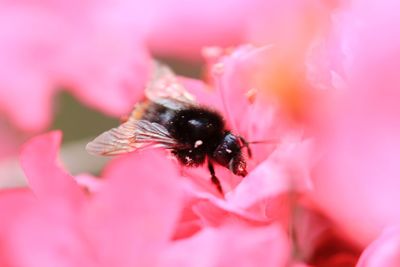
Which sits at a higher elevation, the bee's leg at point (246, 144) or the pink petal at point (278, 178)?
the pink petal at point (278, 178)

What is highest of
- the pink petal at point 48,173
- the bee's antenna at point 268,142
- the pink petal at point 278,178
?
the pink petal at point 48,173

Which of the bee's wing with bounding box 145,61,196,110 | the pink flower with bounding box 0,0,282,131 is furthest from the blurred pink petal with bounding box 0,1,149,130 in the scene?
the bee's wing with bounding box 145,61,196,110

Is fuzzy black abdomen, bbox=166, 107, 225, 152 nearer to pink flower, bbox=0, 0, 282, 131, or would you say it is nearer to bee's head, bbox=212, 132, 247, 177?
bee's head, bbox=212, 132, 247, 177

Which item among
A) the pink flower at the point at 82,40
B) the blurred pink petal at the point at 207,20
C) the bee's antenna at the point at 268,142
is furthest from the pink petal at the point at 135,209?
the blurred pink petal at the point at 207,20

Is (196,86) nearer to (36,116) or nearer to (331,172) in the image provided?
(331,172)

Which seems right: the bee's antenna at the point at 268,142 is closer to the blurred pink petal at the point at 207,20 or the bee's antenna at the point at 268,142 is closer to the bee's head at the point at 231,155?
the bee's head at the point at 231,155

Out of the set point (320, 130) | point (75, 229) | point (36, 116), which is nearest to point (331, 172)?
point (320, 130)

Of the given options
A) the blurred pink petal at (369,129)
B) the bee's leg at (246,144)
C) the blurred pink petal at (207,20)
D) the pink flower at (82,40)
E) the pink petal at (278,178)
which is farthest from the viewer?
the blurred pink petal at (207,20)
